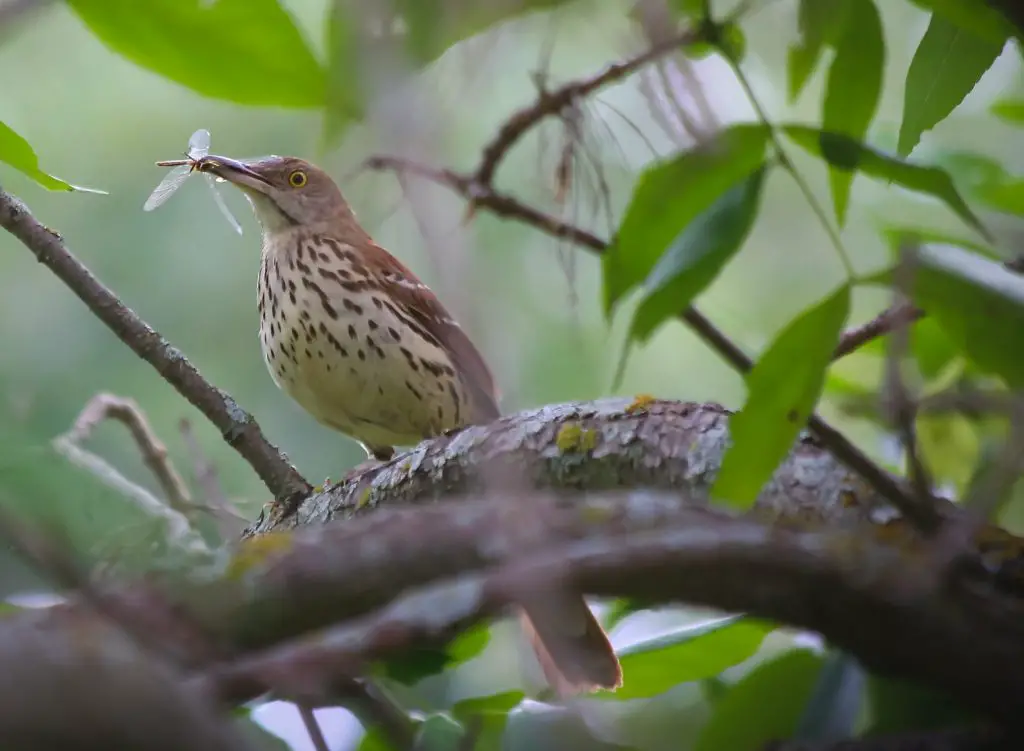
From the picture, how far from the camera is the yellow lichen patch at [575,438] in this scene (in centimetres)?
216

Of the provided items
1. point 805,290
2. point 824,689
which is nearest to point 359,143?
point 824,689

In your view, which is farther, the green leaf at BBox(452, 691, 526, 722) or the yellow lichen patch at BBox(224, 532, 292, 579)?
the green leaf at BBox(452, 691, 526, 722)

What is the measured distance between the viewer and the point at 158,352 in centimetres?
273

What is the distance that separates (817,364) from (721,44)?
45cm

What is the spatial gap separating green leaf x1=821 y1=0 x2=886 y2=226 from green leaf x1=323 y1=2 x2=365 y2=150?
63 cm

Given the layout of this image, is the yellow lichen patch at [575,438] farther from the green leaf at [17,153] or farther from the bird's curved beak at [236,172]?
the bird's curved beak at [236,172]

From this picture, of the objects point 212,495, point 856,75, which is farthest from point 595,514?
point 212,495

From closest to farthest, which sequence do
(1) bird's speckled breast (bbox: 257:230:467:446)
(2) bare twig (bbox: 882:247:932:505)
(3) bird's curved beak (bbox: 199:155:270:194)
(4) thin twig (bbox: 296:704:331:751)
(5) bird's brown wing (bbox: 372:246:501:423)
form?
(2) bare twig (bbox: 882:247:932:505)
(4) thin twig (bbox: 296:704:331:751)
(3) bird's curved beak (bbox: 199:155:270:194)
(1) bird's speckled breast (bbox: 257:230:467:446)
(5) bird's brown wing (bbox: 372:246:501:423)

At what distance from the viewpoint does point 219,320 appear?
4984 millimetres

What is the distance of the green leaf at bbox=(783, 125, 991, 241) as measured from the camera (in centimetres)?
129

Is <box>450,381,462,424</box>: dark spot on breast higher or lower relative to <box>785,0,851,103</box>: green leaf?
lower

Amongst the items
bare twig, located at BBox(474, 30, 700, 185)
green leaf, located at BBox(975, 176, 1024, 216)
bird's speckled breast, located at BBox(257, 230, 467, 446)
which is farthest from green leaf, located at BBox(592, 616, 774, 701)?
bird's speckled breast, located at BBox(257, 230, 467, 446)

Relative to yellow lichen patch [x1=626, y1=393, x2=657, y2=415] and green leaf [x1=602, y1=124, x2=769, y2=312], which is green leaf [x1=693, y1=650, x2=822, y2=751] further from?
yellow lichen patch [x1=626, y1=393, x2=657, y2=415]

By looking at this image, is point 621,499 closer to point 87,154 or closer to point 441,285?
point 441,285
